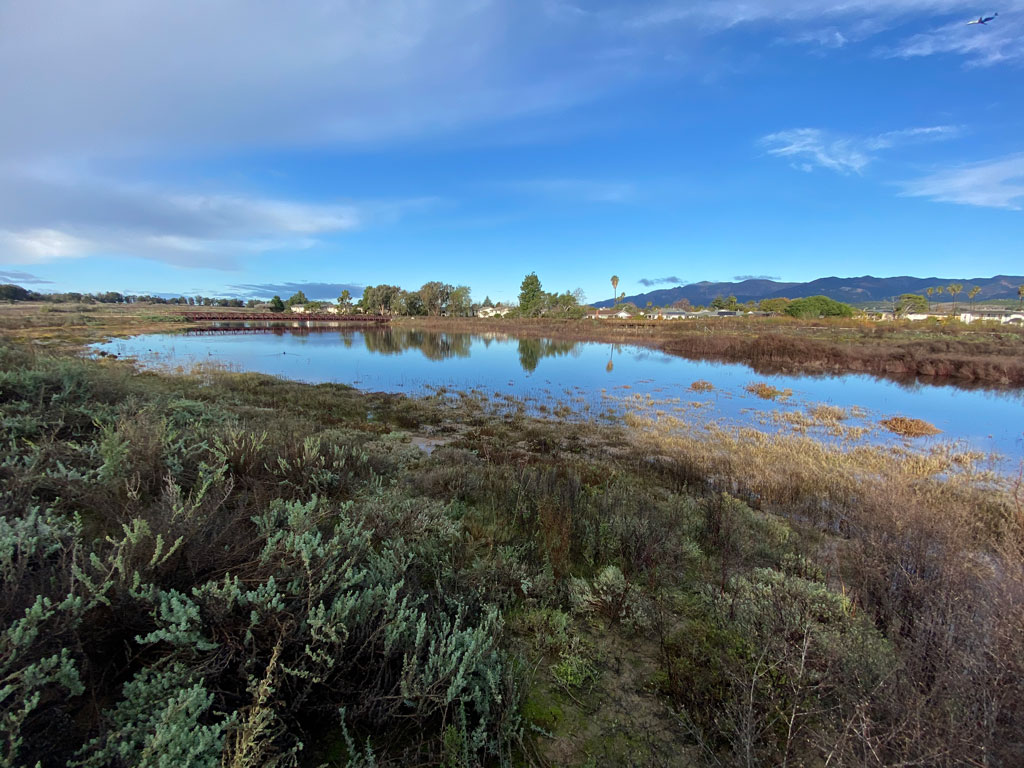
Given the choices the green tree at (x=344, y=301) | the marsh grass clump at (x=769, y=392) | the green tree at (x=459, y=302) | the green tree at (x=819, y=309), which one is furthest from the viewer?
the green tree at (x=344, y=301)

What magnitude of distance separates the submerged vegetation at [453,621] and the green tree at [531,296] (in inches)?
3338

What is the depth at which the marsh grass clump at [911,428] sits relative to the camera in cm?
1293

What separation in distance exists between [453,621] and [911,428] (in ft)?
53.7

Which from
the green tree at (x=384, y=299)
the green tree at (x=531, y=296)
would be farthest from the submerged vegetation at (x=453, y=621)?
the green tree at (x=384, y=299)

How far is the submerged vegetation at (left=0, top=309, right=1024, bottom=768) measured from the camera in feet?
6.28

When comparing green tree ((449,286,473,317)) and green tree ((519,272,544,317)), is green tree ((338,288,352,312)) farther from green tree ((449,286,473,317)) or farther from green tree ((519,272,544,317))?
green tree ((519,272,544,317))

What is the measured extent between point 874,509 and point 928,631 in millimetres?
3629

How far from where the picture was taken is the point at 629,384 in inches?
850

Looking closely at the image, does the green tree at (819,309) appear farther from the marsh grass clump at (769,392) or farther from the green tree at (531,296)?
the marsh grass clump at (769,392)

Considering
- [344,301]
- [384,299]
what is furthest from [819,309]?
[344,301]

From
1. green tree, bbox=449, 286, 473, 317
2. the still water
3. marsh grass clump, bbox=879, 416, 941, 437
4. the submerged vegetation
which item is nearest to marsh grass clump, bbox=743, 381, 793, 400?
the still water

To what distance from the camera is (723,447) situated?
10.9 m

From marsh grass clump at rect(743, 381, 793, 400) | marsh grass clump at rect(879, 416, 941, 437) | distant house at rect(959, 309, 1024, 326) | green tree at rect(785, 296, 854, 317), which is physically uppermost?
green tree at rect(785, 296, 854, 317)

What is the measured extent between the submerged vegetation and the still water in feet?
32.2
